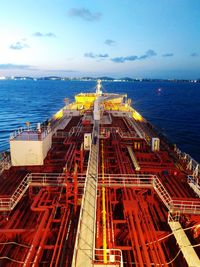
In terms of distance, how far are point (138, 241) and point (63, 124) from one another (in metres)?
28.5

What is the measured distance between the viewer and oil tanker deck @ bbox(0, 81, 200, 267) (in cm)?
1172

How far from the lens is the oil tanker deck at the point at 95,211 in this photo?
11719mm

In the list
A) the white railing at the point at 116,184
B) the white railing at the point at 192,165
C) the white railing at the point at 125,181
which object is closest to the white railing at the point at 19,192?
the white railing at the point at 116,184

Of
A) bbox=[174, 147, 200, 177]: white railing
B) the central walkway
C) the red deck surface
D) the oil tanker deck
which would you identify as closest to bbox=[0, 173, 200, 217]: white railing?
the oil tanker deck

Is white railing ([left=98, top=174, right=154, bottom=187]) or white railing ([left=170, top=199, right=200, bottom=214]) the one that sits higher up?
white railing ([left=98, top=174, right=154, bottom=187])

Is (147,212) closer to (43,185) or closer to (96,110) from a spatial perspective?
(43,185)

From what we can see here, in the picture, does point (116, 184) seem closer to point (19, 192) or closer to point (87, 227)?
point (87, 227)

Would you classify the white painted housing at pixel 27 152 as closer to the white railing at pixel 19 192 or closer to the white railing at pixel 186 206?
the white railing at pixel 19 192

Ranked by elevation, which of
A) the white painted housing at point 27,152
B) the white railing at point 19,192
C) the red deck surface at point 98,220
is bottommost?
the red deck surface at point 98,220

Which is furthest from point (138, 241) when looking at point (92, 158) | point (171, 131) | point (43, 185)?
point (171, 131)

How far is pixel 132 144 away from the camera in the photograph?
1089 inches

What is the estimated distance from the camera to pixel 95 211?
521 inches

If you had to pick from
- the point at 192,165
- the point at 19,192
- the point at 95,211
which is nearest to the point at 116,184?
the point at 95,211

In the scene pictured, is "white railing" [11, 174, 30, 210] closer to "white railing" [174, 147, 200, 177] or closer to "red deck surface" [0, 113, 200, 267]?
"red deck surface" [0, 113, 200, 267]
